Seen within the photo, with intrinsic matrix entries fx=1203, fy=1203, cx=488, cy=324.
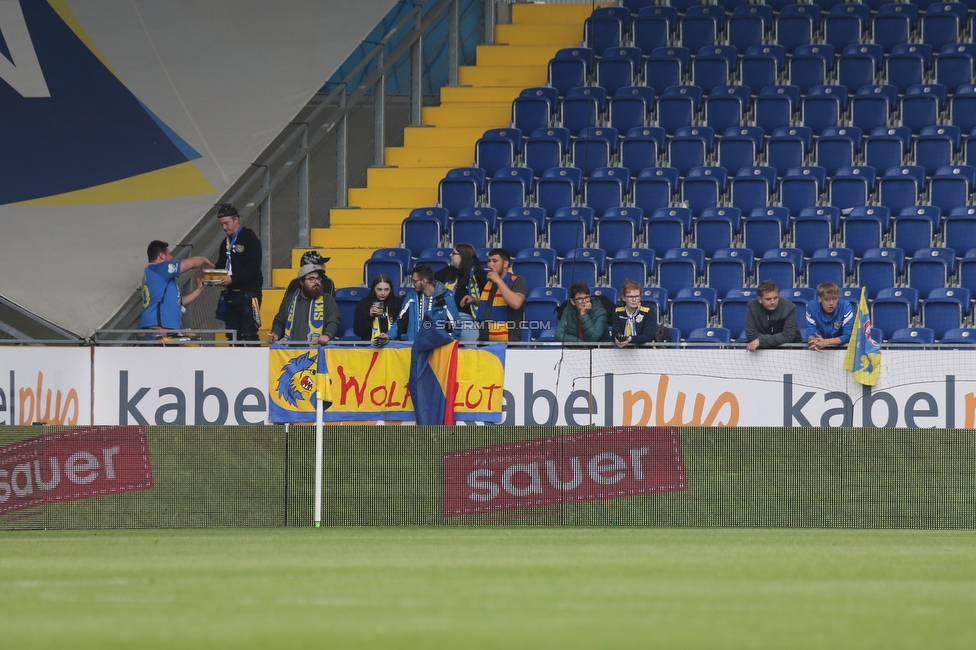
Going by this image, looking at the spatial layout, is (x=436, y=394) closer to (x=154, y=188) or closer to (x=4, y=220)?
(x=154, y=188)

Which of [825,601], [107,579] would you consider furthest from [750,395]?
[107,579]

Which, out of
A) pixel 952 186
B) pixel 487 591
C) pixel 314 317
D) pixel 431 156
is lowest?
pixel 487 591

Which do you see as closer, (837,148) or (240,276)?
(240,276)

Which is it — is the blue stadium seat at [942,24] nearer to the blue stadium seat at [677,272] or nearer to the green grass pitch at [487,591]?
the blue stadium seat at [677,272]

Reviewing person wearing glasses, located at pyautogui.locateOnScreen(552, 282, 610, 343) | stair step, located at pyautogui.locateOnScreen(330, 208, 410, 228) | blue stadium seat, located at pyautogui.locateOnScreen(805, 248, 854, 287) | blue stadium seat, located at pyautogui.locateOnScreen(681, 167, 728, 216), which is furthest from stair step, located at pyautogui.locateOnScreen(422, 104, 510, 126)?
person wearing glasses, located at pyautogui.locateOnScreen(552, 282, 610, 343)

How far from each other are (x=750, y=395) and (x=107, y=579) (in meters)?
7.25

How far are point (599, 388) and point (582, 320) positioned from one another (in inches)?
31.2

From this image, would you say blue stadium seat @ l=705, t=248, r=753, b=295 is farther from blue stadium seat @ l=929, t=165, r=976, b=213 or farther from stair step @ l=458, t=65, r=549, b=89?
stair step @ l=458, t=65, r=549, b=89

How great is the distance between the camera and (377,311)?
13.5 metres

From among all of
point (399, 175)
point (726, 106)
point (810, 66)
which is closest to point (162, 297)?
point (399, 175)

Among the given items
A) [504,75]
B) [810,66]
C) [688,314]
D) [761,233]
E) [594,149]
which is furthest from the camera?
[504,75]

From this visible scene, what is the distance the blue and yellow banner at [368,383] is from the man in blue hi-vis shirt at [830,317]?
3261 millimetres

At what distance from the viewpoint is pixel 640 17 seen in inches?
766

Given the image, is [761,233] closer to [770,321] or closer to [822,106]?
[822,106]
